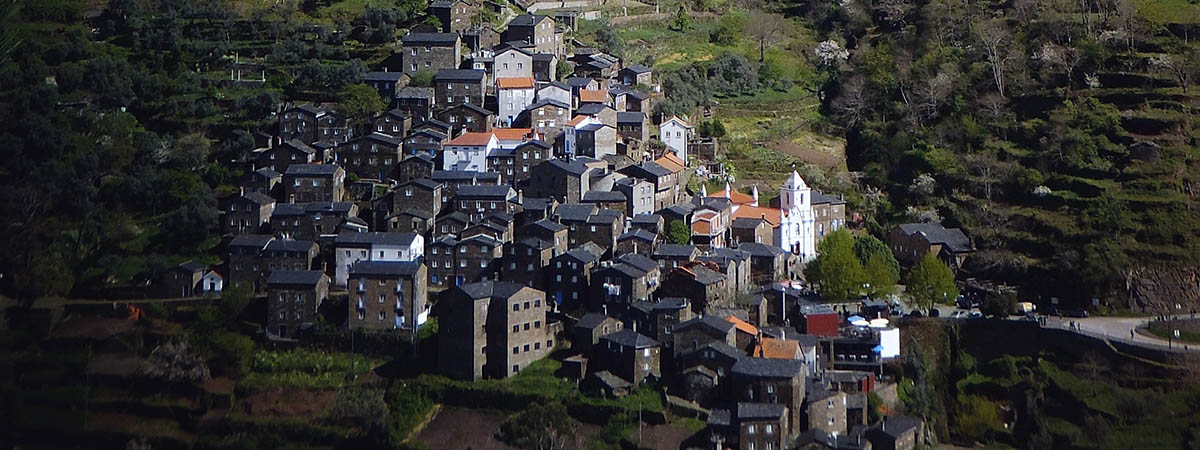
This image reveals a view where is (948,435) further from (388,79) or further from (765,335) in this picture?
(388,79)

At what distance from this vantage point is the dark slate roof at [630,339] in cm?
2940

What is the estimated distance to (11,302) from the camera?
29.2ft

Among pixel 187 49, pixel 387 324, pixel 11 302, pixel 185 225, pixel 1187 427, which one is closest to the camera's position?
pixel 11 302

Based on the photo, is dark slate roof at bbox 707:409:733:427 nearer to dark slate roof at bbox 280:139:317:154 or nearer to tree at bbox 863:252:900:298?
tree at bbox 863:252:900:298

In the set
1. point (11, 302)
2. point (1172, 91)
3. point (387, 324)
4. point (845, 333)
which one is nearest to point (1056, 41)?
point (1172, 91)

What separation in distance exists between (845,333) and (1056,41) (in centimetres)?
1864

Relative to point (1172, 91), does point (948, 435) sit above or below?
below

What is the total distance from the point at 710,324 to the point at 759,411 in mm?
3012

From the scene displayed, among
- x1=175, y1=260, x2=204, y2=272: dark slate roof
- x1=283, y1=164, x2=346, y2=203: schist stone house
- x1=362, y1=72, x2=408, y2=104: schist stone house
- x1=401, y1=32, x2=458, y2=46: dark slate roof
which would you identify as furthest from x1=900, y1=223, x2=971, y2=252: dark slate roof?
x1=175, y1=260, x2=204, y2=272: dark slate roof

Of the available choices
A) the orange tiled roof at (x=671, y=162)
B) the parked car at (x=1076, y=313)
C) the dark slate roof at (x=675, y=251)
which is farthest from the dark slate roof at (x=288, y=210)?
the parked car at (x=1076, y=313)

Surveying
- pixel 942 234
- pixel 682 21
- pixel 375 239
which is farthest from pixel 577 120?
pixel 682 21

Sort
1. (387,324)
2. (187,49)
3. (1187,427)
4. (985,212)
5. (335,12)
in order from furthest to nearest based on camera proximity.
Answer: (335,12) → (187,49) → (985,212) → (387,324) → (1187,427)

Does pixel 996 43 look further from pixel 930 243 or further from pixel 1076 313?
pixel 1076 313

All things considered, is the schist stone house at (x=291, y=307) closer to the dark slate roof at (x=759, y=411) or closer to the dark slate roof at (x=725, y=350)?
the dark slate roof at (x=725, y=350)
